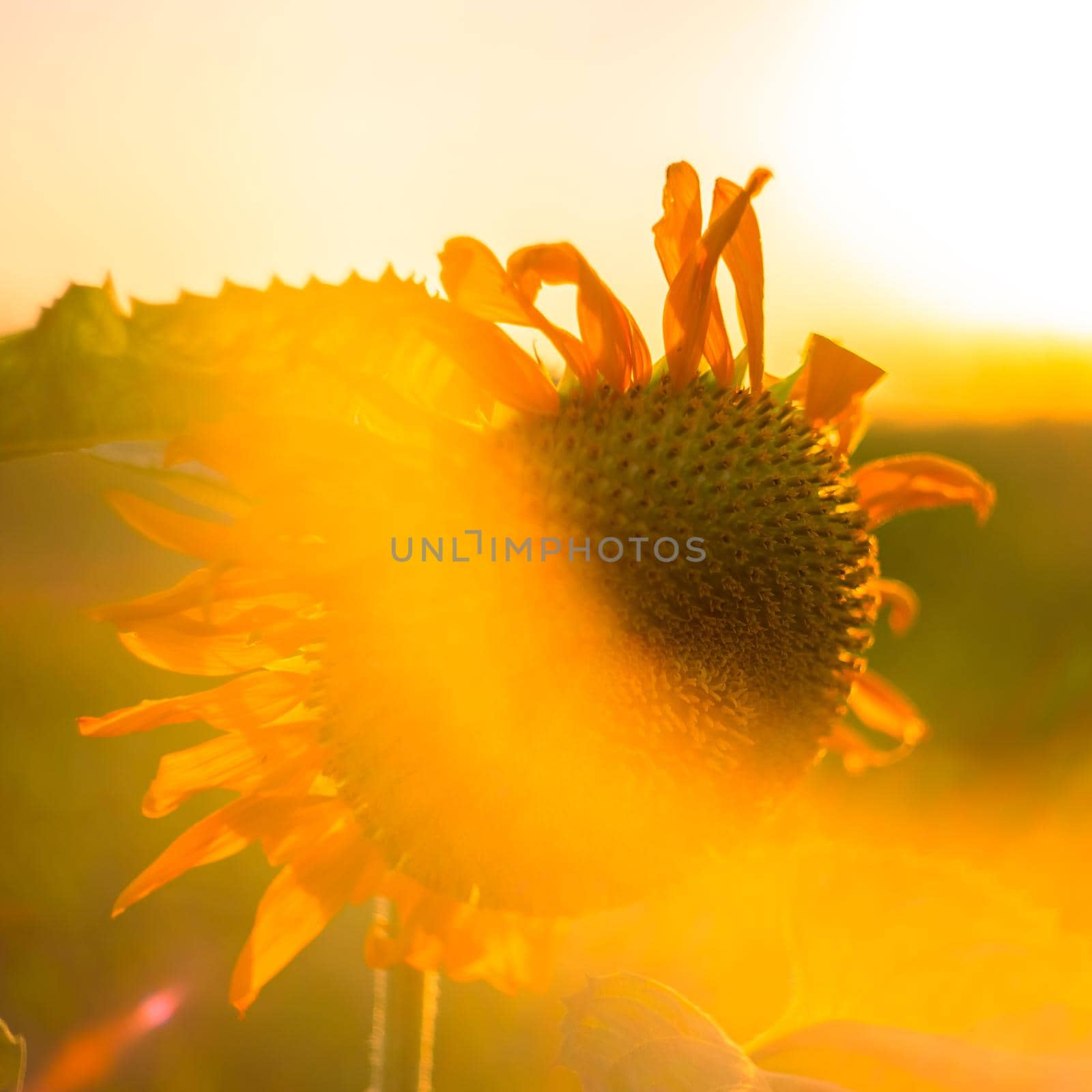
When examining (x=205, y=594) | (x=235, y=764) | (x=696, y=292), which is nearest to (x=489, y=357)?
(x=696, y=292)

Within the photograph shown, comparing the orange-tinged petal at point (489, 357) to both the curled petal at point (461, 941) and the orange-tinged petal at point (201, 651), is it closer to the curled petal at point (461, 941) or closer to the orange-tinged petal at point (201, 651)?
the orange-tinged petal at point (201, 651)

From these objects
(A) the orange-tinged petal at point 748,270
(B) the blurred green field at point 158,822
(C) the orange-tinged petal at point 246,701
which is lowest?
(B) the blurred green field at point 158,822

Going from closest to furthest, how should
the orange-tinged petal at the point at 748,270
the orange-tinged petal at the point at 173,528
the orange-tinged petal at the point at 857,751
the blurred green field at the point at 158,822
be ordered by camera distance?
the orange-tinged petal at the point at 173,528, the orange-tinged petal at the point at 748,270, the orange-tinged petal at the point at 857,751, the blurred green field at the point at 158,822

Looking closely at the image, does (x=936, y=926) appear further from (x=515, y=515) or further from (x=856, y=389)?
(x=515, y=515)

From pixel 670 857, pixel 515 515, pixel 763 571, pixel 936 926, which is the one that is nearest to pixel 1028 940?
pixel 936 926

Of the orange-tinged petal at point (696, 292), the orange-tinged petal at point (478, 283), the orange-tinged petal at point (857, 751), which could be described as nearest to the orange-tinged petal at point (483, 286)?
the orange-tinged petal at point (478, 283)

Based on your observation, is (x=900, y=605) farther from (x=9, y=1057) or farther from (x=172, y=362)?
(x=9, y=1057)
